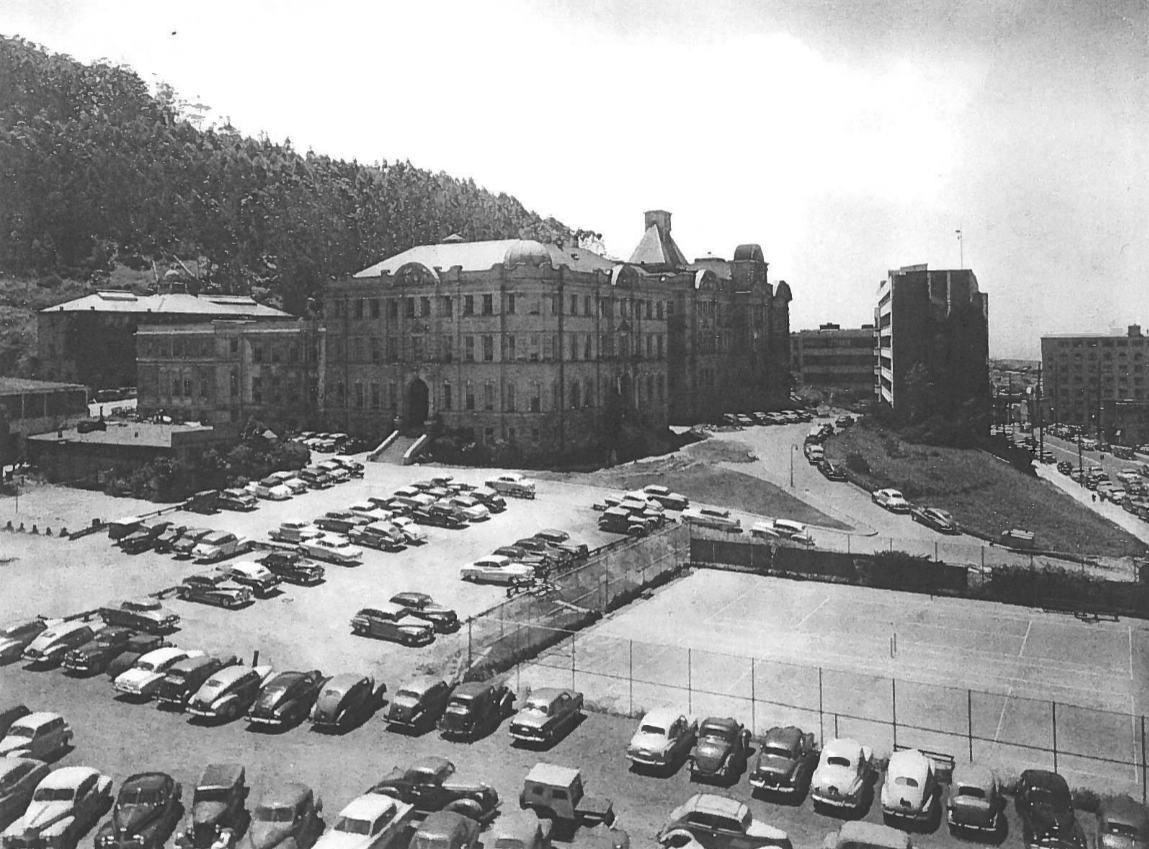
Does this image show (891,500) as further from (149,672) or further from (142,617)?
(149,672)

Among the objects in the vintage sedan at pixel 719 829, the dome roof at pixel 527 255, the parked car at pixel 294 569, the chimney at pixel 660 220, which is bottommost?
the vintage sedan at pixel 719 829

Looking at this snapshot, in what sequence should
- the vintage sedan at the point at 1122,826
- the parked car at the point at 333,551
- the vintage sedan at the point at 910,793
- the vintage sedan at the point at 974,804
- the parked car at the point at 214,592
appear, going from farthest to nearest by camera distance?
the parked car at the point at 333,551
the parked car at the point at 214,592
the vintage sedan at the point at 910,793
the vintage sedan at the point at 974,804
the vintage sedan at the point at 1122,826

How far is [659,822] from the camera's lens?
1933 centimetres

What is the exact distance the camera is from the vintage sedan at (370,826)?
56.8 ft

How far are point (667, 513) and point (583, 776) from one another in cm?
2670

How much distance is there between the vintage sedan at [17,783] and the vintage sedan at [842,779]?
1665 centimetres

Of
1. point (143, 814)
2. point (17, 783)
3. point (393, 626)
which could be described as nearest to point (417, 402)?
point (393, 626)

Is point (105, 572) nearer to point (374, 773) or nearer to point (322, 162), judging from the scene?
point (374, 773)

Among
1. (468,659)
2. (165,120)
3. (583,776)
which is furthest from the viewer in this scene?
(165,120)

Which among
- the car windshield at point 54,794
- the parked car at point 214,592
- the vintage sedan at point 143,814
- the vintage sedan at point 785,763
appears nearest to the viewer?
the vintage sedan at point 143,814

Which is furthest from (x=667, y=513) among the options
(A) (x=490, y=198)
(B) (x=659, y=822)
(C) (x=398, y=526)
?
(A) (x=490, y=198)

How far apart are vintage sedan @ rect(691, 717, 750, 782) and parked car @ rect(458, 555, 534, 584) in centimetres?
1417

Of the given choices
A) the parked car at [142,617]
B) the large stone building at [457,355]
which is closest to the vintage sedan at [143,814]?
the parked car at [142,617]

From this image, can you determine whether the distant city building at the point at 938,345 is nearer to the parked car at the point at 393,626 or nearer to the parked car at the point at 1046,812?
the parked car at the point at 393,626
